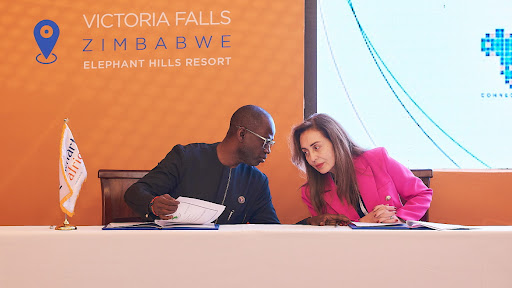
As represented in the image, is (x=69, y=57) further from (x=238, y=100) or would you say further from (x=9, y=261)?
A: (x=9, y=261)

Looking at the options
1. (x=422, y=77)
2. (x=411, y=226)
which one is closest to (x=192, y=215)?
(x=411, y=226)

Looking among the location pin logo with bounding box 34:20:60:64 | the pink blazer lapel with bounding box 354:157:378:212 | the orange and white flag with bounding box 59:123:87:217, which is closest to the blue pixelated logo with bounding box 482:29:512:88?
the pink blazer lapel with bounding box 354:157:378:212

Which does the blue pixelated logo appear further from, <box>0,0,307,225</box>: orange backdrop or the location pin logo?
the location pin logo

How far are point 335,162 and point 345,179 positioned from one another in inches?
3.5

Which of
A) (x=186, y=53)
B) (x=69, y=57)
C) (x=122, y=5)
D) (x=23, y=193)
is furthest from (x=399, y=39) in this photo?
(x=23, y=193)

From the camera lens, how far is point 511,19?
2992 millimetres

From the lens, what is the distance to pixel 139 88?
3.01m

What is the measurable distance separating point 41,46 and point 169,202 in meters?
1.86

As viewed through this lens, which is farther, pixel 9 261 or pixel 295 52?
pixel 295 52

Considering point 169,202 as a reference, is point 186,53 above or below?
above

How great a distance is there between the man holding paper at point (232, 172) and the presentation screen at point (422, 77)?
82 centimetres

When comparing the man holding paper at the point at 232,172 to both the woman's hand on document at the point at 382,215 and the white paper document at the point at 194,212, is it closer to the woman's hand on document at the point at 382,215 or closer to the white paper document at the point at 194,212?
the woman's hand on document at the point at 382,215

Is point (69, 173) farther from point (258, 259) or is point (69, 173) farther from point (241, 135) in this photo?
point (241, 135)

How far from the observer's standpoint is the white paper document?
161cm
